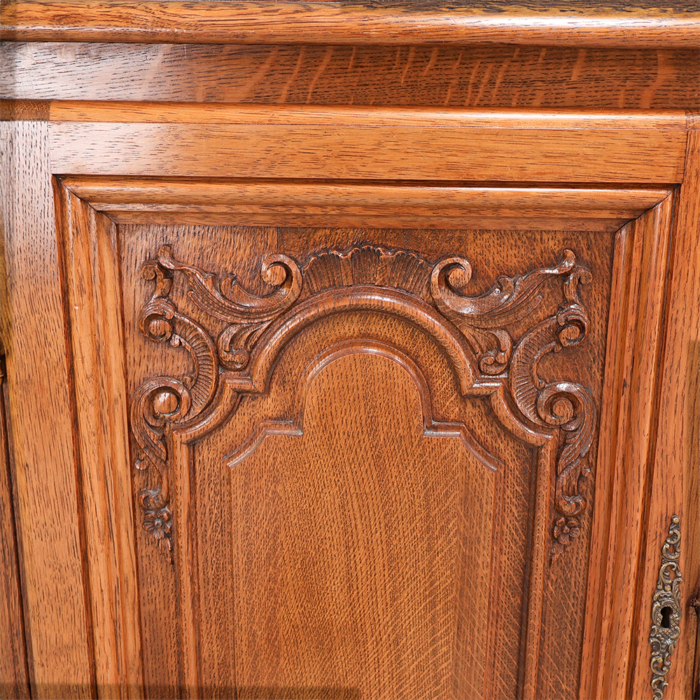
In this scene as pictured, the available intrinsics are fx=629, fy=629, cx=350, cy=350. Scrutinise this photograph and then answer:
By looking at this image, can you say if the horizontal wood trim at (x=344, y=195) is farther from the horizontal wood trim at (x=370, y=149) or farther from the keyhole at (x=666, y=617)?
the keyhole at (x=666, y=617)

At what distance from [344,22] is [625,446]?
35cm

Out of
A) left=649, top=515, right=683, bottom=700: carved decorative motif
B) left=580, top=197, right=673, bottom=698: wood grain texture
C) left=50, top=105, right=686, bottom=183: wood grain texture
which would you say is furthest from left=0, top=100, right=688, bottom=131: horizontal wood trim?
left=649, top=515, right=683, bottom=700: carved decorative motif

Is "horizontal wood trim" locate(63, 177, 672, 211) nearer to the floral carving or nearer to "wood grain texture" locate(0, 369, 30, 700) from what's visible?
Answer: the floral carving

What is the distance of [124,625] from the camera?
0.49 meters

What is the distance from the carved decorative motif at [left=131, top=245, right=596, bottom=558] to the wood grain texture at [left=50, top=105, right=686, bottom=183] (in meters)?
0.06

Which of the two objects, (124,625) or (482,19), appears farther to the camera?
(124,625)

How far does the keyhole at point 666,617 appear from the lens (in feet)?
1.58

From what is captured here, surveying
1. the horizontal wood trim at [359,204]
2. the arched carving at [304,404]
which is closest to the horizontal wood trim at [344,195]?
the horizontal wood trim at [359,204]

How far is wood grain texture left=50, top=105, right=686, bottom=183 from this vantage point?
15.9 inches

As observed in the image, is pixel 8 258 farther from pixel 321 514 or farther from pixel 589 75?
pixel 589 75

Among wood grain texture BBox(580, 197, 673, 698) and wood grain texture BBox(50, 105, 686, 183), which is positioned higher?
wood grain texture BBox(50, 105, 686, 183)

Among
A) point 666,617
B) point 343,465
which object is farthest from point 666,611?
point 343,465

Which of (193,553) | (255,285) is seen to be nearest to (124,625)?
(193,553)

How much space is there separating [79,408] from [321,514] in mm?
192
